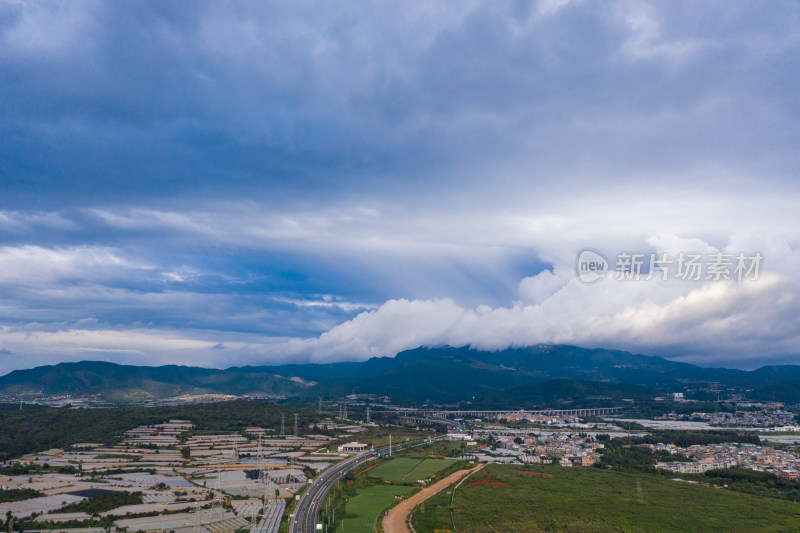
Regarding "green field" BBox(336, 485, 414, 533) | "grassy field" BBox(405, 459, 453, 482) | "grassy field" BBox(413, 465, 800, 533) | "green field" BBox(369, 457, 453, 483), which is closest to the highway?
"green field" BBox(336, 485, 414, 533)

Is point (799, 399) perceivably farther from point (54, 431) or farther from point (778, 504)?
point (54, 431)

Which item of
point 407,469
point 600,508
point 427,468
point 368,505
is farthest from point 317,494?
point 600,508

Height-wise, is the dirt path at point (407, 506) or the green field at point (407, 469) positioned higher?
the dirt path at point (407, 506)

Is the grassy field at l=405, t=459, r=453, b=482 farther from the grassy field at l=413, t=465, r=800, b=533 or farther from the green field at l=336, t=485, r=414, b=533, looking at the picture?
the grassy field at l=413, t=465, r=800, b=533

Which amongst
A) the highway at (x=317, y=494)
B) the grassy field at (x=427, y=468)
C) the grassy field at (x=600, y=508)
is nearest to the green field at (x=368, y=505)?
the highway at (x=317, y=494)

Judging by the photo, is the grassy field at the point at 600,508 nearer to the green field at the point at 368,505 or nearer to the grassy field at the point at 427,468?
the green field at the point at 368,505
